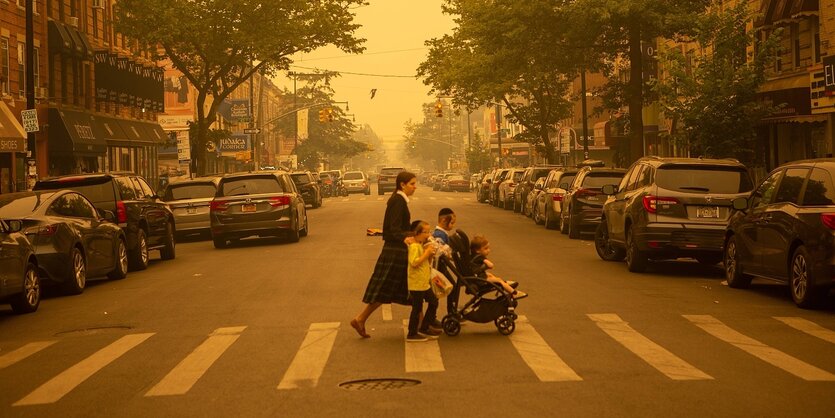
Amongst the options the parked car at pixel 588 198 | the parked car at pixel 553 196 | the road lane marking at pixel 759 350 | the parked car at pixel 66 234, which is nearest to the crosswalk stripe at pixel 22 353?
the parked car at pixel 66 234

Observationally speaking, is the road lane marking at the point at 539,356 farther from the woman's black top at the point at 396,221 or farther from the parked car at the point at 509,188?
the parked car at the point at 509,188

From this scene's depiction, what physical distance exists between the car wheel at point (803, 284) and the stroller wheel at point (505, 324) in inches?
154

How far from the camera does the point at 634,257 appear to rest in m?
19.0

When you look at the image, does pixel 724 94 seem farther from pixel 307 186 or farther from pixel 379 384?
pixel 307 186

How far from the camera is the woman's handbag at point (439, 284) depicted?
1170 centimetres

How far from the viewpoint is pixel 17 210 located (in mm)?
17266

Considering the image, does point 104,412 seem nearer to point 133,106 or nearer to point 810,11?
point 810,11

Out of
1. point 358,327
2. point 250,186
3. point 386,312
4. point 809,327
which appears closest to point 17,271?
point 386,312

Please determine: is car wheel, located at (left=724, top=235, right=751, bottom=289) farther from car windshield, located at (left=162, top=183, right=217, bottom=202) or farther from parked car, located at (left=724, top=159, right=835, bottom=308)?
car windshield, located at (left=162, top=183, right=217, bottom=202)

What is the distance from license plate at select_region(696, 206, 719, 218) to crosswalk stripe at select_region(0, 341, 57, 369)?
993 centimetres

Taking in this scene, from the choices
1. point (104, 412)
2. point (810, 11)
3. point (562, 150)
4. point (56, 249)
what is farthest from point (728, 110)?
point (562, 150)

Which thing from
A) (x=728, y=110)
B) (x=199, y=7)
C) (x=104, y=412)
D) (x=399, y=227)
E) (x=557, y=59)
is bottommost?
(x=104, y=412)

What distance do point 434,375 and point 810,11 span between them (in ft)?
84.1

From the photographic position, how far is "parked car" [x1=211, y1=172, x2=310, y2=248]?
1043 inches
